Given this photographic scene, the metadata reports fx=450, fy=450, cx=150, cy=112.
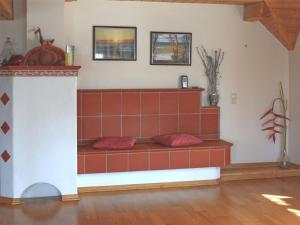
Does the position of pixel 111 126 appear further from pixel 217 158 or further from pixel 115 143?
pixel 217 158

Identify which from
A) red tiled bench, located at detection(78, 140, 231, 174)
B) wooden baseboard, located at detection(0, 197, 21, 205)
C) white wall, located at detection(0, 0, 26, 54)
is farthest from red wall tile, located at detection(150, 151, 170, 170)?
white wall, located at detection(0, 0, 26, 54)

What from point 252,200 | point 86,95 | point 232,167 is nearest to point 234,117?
point 232,167

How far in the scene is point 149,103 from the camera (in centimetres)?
582

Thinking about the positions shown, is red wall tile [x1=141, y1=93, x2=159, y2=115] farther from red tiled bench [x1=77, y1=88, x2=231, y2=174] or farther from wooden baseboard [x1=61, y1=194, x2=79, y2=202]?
wooden baseboard [x1=61, y1=194, x2=79, y2=202]

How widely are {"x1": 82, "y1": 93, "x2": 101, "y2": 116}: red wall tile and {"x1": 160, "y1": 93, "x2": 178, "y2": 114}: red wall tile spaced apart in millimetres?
826

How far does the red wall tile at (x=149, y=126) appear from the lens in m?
5.82

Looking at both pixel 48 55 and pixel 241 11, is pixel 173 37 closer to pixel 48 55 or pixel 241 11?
pixel 241 11

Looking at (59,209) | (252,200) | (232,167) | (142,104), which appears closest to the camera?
(59,209)

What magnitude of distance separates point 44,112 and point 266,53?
10.6 feet

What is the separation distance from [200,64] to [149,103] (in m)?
0.89

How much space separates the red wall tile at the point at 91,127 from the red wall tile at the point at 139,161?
0.64m

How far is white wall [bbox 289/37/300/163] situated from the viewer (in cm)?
619

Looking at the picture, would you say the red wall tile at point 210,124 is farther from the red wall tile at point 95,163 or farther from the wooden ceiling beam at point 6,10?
the wooden ceiling beam at point 6,10

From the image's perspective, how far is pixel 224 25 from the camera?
19.9ft
